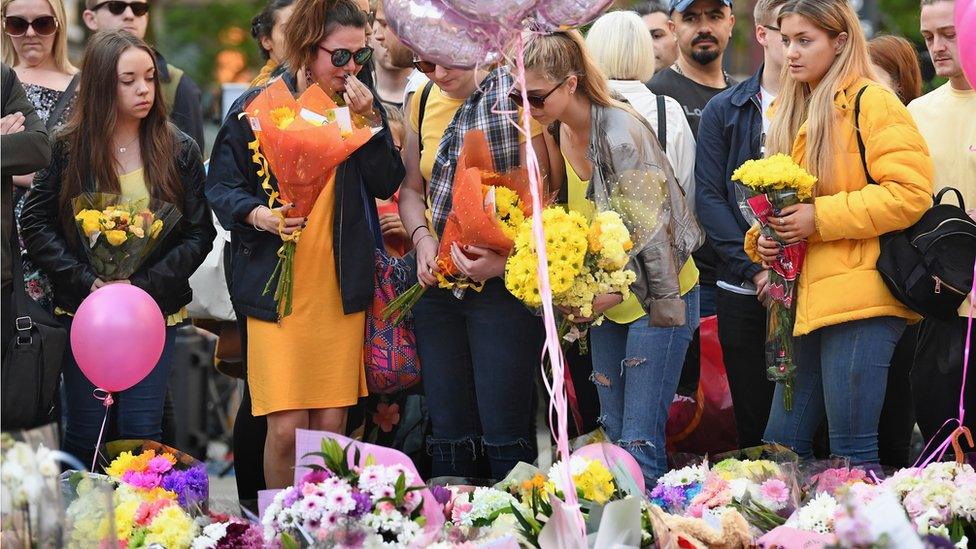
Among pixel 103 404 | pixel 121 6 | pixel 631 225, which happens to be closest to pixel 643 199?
pixel 631 225

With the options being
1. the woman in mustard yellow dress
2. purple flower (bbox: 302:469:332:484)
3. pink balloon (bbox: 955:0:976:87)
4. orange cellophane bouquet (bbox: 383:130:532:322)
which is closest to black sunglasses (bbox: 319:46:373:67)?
the woman in mustard yellow dress

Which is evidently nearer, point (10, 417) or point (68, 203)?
point (10, 417)

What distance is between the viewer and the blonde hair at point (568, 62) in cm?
477

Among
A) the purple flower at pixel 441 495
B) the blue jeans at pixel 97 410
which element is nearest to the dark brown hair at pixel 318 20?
the blue jeans at pixel 97 410

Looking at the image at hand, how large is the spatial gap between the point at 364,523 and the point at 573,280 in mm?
1164

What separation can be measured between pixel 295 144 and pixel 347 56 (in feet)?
1.43

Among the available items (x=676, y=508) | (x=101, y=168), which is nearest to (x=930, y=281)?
(x=676, y=508)

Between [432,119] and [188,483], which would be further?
[432,119]

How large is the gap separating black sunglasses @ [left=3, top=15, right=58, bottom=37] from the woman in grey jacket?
2.49 metres

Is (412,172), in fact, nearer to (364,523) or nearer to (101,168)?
(101,168)

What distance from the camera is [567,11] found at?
4176mm

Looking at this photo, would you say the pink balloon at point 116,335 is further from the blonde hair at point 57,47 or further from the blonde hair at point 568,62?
the blonde hair at point 568,62

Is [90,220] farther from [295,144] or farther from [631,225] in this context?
[631,225]

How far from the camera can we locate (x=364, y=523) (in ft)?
12.1
